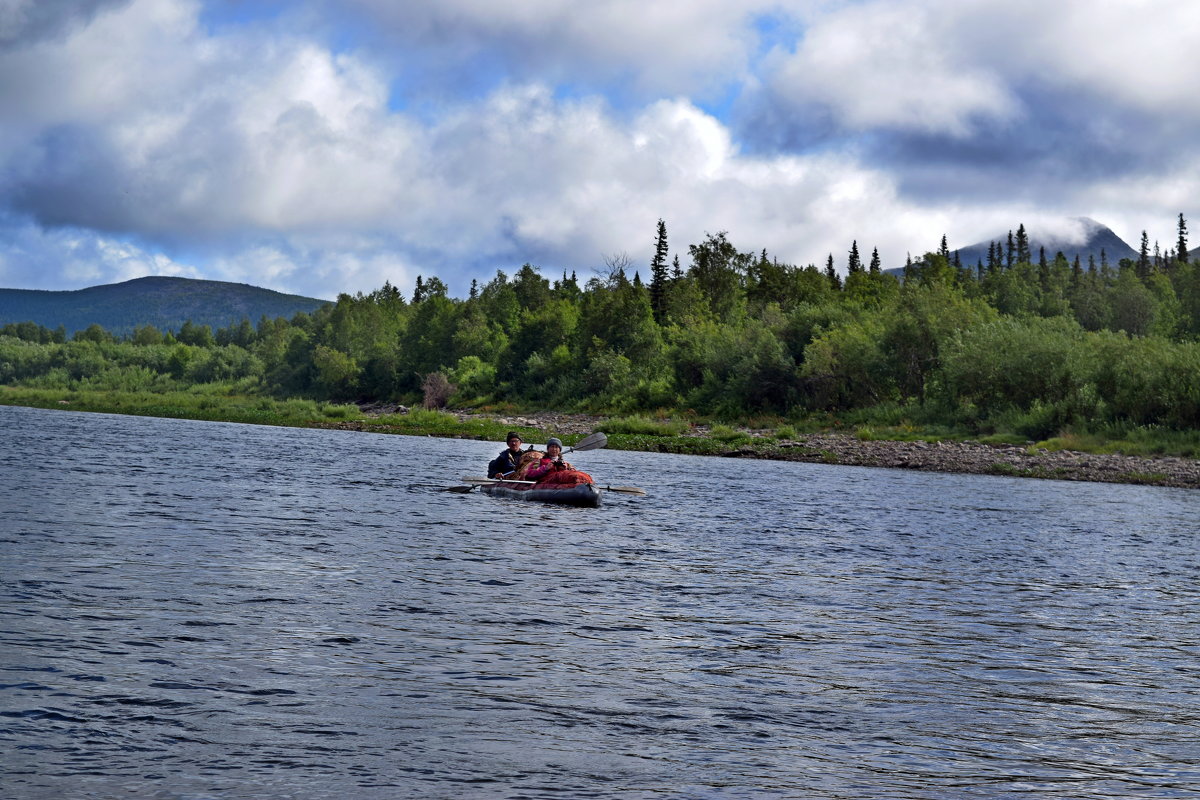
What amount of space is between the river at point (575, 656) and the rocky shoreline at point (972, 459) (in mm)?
23117

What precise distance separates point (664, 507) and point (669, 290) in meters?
90.4

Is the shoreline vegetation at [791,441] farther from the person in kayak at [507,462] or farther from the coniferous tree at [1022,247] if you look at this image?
the coniferous tree at [1022,247]

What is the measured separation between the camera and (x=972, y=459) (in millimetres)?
55625

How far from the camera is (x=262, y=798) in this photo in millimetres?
8023

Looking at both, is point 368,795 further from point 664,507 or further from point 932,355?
point 932,355

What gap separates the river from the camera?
29.3 feet

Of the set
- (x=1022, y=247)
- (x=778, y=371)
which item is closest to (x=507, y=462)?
(x=778, y=371)

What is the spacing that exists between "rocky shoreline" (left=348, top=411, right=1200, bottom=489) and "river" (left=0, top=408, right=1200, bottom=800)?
Answer: 75.8 feet

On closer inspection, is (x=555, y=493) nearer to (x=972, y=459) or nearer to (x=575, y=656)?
(x=575, y=656)

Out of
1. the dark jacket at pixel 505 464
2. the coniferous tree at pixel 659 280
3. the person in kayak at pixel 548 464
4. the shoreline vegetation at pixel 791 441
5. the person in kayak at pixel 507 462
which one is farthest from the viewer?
the coniferous tree at pixel 659 280

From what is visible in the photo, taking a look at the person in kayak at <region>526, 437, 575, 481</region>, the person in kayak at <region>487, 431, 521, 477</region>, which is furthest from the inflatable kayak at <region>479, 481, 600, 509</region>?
the person in kayak at <region>487, 431, 521, 477</region>

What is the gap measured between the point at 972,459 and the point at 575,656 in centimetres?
4671

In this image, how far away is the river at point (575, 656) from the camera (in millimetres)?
8945

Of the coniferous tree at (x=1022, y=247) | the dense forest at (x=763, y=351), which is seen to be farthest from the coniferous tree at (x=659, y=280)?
the coniferous tree at (x=1022, y=247)
